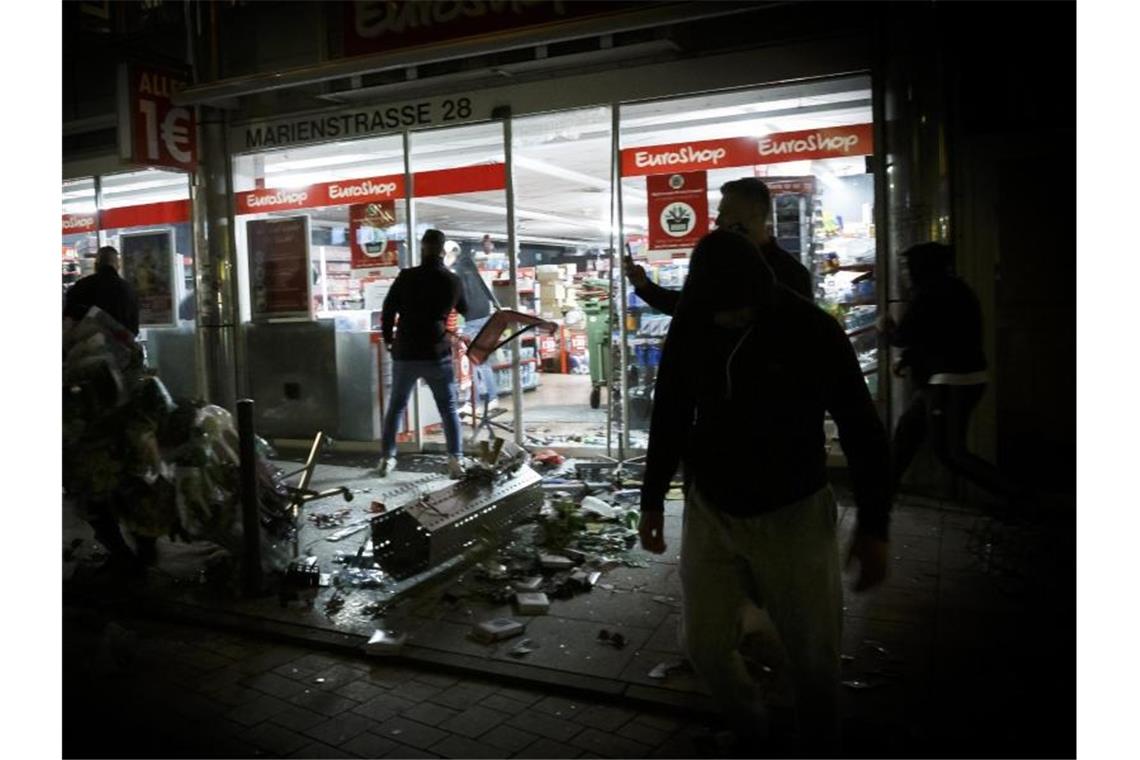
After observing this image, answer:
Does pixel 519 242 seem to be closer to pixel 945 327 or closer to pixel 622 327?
pixel 622 327

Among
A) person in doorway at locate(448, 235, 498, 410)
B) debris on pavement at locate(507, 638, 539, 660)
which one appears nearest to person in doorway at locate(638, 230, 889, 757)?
debris on pavement at locate(507, 638, 539, 660)

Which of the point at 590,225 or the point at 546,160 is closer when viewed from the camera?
the point at 546,160

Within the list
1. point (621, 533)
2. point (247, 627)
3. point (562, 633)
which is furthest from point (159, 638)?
point (621, 533)

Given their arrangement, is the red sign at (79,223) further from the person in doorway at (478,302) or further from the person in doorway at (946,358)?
the person in doorway at (946,358)

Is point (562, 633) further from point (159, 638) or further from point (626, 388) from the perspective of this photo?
point (626, 388)

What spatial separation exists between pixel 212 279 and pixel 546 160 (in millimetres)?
4032

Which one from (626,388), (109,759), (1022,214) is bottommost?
(109,759)

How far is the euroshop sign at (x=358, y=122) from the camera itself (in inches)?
343

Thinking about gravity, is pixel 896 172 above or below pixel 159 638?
above

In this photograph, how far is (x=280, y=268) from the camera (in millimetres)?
9812

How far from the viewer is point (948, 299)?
555 centimetres

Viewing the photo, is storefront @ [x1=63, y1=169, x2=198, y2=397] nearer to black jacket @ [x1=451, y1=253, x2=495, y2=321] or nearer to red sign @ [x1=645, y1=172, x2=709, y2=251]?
black jacket @ [x1=451, y1=253, x2=495, y2=321]

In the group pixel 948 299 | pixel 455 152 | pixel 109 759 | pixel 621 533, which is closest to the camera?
pixel 109 759

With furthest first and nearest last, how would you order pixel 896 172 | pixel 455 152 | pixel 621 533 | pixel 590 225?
pixel 590 225
pixel 455 152
pixel 896 172
pixel 621 533
